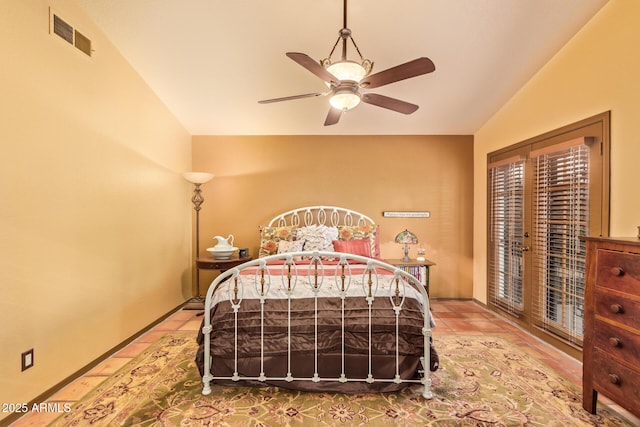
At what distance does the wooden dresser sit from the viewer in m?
1.59

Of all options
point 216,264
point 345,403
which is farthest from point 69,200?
point 345,403

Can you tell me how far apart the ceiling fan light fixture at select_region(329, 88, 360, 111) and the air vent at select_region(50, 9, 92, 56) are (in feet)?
6.95

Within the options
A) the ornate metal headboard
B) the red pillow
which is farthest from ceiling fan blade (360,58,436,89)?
the ornate metal headboard

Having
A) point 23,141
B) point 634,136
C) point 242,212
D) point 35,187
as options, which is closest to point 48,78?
point 23,141

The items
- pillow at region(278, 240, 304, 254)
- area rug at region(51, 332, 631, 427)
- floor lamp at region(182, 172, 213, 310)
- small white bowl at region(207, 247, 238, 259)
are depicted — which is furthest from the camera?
floor lamp at region(182, 172, 213, 310)

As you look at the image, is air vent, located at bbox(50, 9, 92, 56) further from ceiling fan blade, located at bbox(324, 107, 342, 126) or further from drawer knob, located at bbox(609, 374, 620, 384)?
drawer knob, located at bbox(609, 374, 620, 384)

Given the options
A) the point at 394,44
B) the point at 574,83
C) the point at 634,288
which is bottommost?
the point at 634,288

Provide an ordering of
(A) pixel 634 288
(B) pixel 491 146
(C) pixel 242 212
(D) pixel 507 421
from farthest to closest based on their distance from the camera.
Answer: (C) pixel 242 212, (B) pixel 491 146, (D) pixel 507 421, (A) pixel 634 288

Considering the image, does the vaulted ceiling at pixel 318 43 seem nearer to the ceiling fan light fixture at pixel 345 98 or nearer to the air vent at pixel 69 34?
the air vent at pixel 69 34

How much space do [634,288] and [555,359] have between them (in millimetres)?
1384

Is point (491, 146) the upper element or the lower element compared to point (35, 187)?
upper

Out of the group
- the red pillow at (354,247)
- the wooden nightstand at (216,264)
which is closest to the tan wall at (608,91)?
the red pillow at (354,247)

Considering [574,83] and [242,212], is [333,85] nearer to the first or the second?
[574,83]

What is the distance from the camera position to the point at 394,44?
2559 millimetres
